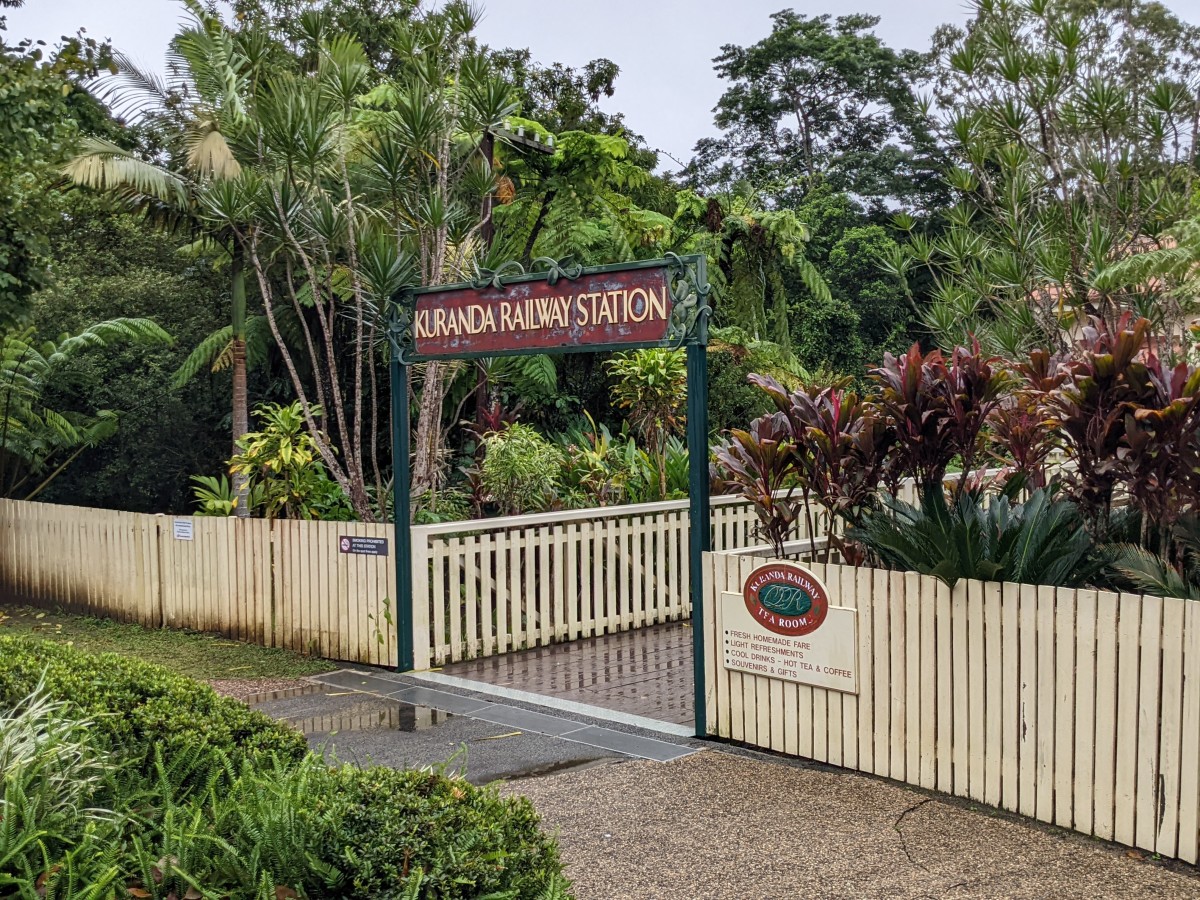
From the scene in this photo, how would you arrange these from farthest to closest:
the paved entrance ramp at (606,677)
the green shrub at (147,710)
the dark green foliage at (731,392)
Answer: the dark green foliage at (731,392), the paved entrance ramp at (606,677), the green shrub at (147,710)

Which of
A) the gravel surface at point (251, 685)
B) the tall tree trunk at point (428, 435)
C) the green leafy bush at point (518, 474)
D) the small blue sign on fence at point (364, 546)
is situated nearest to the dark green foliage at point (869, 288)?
the green leafy bush at point (518, 474)

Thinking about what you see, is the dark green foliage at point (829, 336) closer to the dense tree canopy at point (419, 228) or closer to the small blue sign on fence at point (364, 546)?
the dense tree canopy at point (419, 228)

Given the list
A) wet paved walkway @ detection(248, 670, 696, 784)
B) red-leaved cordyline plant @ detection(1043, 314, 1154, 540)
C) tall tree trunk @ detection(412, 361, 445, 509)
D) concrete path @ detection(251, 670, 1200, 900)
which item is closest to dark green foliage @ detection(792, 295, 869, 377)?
tall tree trunk @ detection(412, 361, 445, 509)

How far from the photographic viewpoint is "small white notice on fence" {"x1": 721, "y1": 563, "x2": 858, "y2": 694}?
639 centimetres

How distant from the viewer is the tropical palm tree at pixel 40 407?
15.9 meters

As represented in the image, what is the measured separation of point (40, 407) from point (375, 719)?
12.3 metres

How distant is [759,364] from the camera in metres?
18.0

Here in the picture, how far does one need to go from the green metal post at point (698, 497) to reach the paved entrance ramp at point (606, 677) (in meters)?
0.37

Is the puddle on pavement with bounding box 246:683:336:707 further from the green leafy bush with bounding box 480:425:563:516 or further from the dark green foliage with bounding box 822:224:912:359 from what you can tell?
the dark green foliage with bounding box 822:224:912:359

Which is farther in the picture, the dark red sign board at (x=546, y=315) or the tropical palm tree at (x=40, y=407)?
the tropical palm tree at (x=40, y=407)

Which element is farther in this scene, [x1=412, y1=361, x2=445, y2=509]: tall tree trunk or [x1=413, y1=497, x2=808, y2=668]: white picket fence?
[x1=412, y1=361, x2=445, y2=509]: tall tree trunk

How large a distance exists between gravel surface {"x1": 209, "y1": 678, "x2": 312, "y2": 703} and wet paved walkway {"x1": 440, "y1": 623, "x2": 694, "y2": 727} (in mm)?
1127

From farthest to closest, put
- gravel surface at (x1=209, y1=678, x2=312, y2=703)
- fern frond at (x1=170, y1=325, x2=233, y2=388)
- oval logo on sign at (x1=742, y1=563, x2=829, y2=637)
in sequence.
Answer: fern frond at (x1=170, y1=325, x2=233, y2=388), gravel surface at (x1=209, y1=678, x2=312, y2=703), oval logo on sign at (x1=742, y1=563, x2=829, y2=637)

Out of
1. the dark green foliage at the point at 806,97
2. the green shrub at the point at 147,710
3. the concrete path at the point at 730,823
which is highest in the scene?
the dark green foliage at the point at 806,97
